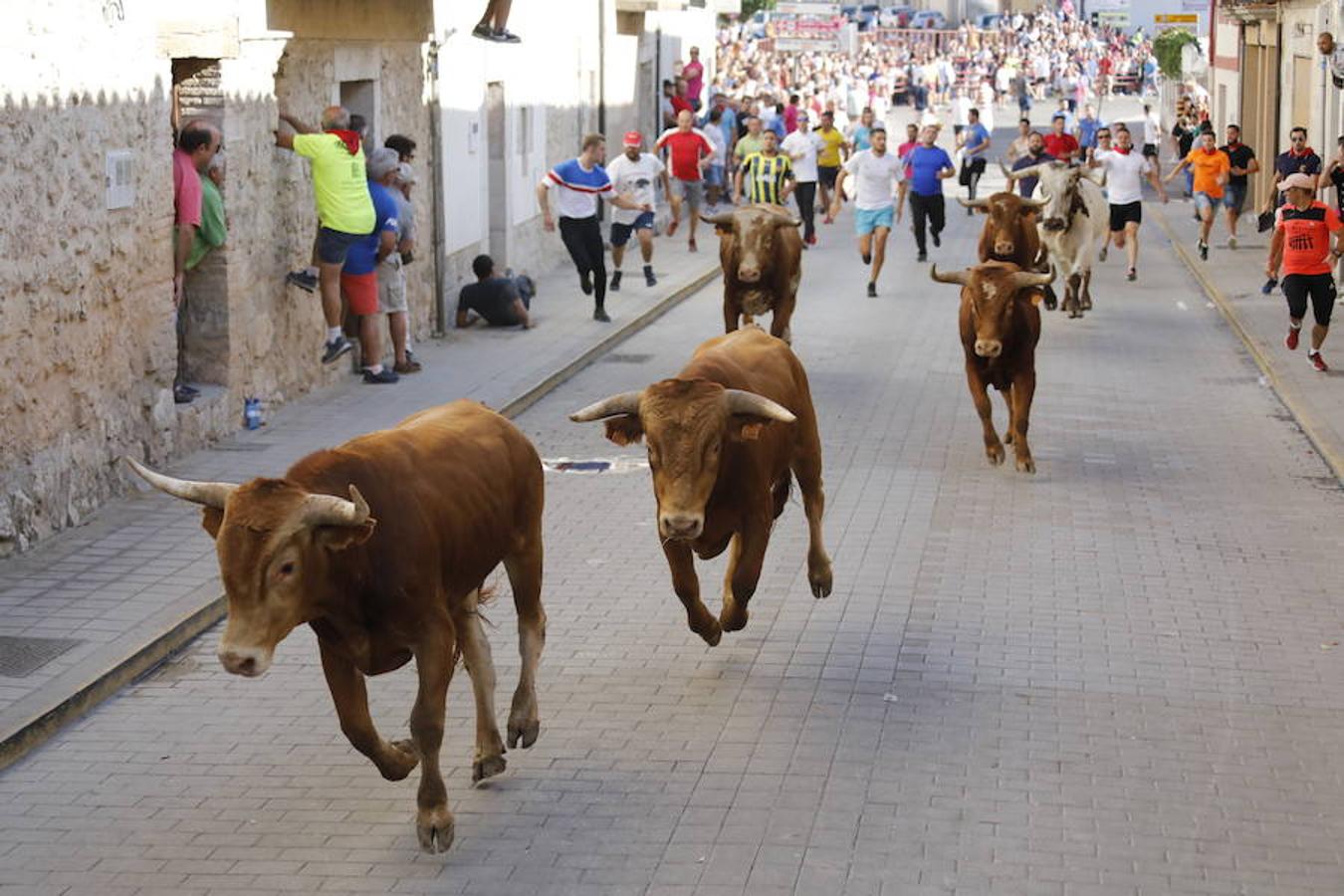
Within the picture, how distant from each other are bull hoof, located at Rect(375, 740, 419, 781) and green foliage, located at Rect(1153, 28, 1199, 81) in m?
50.6

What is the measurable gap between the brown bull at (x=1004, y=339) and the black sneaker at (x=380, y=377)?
5458 mm

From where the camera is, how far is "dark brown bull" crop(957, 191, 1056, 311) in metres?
19.4

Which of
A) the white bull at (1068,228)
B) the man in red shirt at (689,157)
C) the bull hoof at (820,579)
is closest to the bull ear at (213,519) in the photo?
the bull hoof at (820,579)

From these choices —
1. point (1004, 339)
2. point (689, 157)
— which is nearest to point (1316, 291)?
point (1004, 339)

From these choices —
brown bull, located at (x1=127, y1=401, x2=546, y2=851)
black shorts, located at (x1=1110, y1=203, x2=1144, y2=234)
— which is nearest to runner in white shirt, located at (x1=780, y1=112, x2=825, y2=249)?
black shorts, located at (x1=1110, y1=203, x2=1144, y2=234)

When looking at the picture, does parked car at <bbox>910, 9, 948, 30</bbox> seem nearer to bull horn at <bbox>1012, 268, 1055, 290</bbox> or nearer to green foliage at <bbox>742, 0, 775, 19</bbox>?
green foliage at <bbox>742, 0, 775, 19</bbox>

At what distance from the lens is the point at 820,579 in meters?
10.1

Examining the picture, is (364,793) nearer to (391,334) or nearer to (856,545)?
(856,545)

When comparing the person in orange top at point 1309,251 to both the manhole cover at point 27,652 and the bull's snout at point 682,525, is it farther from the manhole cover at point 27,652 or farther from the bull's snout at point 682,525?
the manhole cover at point 27,652

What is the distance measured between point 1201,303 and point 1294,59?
8.81m

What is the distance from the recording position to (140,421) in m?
13.5

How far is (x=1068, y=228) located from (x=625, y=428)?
562 inches

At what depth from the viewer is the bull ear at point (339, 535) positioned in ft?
21.6

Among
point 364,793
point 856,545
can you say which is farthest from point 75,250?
point 364,793
